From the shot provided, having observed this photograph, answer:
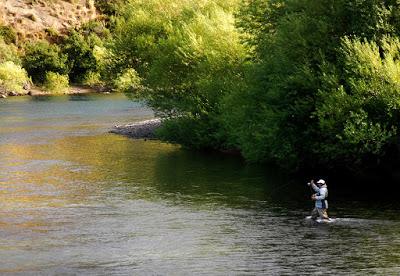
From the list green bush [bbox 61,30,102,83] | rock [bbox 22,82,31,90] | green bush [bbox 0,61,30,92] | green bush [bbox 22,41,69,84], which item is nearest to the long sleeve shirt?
green bush [bbox 0,61,30,92]

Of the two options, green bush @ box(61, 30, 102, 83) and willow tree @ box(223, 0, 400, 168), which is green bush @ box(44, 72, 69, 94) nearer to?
green bush @ box(61, 30, 102, 83)

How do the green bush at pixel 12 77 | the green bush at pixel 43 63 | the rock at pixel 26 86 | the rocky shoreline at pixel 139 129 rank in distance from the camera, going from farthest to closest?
the green bush at pixel 43 63, the rock at pixel 26 86, the green bush at pixel 12 77, the rocky shoreline at pixel 139 129

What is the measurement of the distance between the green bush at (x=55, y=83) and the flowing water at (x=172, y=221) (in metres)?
109

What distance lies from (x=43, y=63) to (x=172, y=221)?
144802mm

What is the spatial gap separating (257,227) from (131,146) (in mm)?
34639

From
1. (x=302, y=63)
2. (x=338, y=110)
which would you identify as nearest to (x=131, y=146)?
(x=302, y=63)

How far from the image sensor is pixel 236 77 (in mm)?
61719

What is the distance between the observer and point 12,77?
16238 centimetres

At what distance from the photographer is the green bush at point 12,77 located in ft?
528

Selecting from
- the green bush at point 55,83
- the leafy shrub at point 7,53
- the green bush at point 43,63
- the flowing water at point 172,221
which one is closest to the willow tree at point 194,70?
the flowing water at point 172,221

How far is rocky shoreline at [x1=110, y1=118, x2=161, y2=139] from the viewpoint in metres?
78.2

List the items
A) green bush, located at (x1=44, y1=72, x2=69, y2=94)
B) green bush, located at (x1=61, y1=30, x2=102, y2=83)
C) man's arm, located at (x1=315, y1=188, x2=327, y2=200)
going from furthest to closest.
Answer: green bush, located at (x1=61, y1=30, x2=102, y2=83) < green bush, located at (x1=44, y1=72, x2=69, y2=94) < man's arm, located at (x1=315, y1=188, x2=327, y2=200)

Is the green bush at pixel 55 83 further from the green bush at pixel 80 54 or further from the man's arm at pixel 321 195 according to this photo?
the man's arm at pixel 321 195

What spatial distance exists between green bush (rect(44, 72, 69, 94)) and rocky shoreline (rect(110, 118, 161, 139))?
87.0m
